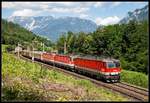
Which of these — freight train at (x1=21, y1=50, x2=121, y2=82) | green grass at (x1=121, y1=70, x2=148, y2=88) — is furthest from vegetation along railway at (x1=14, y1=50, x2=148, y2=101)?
green grass at (x1=121, y1=70, x2=148, y2=88)

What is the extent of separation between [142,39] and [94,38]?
26.0m

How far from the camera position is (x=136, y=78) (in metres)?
46.2

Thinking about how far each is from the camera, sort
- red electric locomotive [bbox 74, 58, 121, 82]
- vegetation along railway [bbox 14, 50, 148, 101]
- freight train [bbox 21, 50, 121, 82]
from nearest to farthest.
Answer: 1. vegetation along railway [bbox 14, 50, 148, 101]
2. red electric locomotive [bbox 74, 58, 121, 82]
3. freight train [bbox 21, 50, 121, 82]

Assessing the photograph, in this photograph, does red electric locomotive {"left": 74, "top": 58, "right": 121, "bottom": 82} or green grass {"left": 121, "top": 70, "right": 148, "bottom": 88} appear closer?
green grass {"left": 121, "top": 70, "right": 148, "bottom": 88}

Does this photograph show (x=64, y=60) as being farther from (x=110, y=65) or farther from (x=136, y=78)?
(x=136, y=78)

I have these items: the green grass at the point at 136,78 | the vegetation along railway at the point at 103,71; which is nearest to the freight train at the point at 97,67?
the vegetation along railway at the point at 103,71

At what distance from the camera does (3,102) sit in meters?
22.2

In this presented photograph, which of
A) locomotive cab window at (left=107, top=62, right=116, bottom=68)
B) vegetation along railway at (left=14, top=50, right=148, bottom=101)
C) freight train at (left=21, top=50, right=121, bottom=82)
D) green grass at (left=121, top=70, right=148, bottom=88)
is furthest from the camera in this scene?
locomotive cab window at (left=107, top=62, right=116, bottom=68)

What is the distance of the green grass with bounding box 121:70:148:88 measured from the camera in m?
43.9

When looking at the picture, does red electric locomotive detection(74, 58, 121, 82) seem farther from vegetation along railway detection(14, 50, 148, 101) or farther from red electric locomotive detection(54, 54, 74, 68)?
red electric locomotive detection(54, 54, 74, 68)

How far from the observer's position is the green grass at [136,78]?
43891mm

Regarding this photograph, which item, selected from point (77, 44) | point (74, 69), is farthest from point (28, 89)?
point (77, 44)

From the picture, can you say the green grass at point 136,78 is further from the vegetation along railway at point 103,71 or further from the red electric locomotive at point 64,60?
the red electric locomotive at point 64,60

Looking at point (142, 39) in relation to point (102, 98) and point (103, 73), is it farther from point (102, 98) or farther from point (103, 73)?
point (102, 98)
